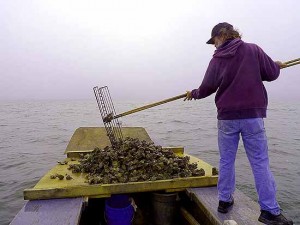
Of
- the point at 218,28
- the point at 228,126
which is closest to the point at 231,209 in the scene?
the point at 228,126

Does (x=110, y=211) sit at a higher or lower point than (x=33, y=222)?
lower

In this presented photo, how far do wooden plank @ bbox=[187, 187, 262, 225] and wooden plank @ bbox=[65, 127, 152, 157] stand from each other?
469 centimetres

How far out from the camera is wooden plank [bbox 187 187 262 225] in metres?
3.51

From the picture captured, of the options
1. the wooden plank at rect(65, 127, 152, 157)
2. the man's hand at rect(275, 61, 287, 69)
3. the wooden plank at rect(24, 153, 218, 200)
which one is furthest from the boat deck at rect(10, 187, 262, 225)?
the wooden plank at rect(65, 127, 152, 157)

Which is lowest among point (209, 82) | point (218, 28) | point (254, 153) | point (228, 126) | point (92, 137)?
point (92, 137)

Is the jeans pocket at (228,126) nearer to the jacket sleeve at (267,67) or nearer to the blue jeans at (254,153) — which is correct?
the blue jeans at (254,153)

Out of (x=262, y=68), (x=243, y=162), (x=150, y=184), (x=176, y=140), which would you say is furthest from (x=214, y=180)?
(x=176, y=140)

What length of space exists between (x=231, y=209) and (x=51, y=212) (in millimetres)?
A: 2333

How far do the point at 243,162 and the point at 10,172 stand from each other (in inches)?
379

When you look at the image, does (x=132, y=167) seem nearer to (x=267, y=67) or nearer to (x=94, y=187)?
(x=94, y=187)

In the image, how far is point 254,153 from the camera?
336cm

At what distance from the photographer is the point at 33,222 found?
3490 millimetres

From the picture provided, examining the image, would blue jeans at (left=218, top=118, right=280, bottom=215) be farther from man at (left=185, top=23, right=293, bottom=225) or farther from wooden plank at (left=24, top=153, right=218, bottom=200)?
wooden plank at (left=24, top=153, right=218, bottom=200)

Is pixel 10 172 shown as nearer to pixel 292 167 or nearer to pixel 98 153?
pixel 98 153
